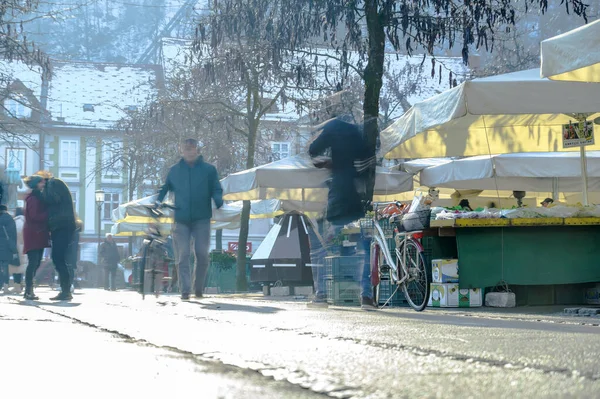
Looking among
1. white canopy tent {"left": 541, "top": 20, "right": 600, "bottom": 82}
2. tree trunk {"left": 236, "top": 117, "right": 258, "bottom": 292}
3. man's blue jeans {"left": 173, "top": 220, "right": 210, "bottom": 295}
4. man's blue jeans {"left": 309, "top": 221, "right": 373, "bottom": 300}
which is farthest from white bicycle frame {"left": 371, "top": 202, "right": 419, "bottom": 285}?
tree trunk {"left": 236, "top": 117, "right": 258, "bottom": 292}

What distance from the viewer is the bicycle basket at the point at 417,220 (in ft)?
39.4

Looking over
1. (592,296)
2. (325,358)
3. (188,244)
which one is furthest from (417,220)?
(325,358)

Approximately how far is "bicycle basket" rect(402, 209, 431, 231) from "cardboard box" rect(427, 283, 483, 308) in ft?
2.60

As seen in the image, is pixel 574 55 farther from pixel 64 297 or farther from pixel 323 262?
pixel 64 297

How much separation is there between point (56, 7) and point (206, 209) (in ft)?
33.8

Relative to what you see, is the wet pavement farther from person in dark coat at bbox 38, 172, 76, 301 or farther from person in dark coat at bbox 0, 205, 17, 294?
person in dark coat at bbox 0, 205, 17, 294

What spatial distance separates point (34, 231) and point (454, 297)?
5.81 meters

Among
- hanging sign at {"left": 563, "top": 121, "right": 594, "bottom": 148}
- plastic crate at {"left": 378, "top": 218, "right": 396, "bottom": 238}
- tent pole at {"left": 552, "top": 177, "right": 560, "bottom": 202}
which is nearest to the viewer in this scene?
plastic crate at {"left": 378, "top": 218, "right": 396, "bottom": 238}

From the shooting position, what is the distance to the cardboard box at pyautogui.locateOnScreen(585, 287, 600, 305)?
1244 centimetres

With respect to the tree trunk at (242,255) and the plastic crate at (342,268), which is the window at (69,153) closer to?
the tree trunk at (242,255)

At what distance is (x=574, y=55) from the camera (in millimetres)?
9445

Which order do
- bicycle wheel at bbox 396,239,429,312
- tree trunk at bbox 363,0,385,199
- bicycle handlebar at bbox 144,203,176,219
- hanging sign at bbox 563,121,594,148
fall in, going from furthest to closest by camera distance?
tree trunk at bbox 363,0,385,199 < bicycle handlebar at bbox 144,203,176,219 < hanging sign at bbox 563,121,594,148 < bicycle wheel at bbox 396,239,429,312

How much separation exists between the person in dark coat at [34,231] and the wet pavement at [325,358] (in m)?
7.78

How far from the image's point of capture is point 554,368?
3678 mm
